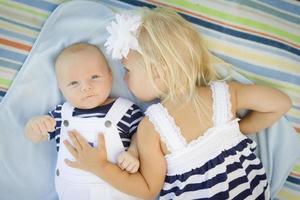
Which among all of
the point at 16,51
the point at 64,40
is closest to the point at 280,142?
the point at 64,40

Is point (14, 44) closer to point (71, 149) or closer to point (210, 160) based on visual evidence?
point (71, 149)

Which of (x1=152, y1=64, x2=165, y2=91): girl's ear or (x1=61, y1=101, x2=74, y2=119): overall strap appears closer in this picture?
(x1=152, y1=64, x2=165, y2=91): girl's ear

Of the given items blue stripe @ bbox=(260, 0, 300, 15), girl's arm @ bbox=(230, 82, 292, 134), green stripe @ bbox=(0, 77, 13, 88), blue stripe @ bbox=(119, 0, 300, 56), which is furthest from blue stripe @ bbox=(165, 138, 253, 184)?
green stripe @ bbox=(0, 77, 13, 88)

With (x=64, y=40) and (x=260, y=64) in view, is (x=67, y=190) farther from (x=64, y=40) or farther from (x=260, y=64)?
(x=260, y=64)

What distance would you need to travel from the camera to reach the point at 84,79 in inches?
54.6

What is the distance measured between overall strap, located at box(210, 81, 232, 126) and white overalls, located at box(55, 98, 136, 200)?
246mm

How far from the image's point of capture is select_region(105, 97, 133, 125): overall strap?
1.42 m

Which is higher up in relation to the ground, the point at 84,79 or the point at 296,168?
the point at 84,79

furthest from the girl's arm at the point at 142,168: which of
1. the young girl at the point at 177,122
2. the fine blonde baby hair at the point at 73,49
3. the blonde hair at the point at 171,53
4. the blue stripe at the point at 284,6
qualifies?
the blue stripe at the point at 284,6

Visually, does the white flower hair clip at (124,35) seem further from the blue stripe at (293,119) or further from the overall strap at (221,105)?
the blue stripe at (293,119)

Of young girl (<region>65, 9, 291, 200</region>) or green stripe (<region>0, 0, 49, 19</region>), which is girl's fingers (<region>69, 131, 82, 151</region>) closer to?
young girl (<region>65, 9, 291, 200</region>)

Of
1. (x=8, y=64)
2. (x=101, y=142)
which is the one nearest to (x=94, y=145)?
(x=101, y=142)

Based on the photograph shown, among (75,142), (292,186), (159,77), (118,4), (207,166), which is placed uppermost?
(118,4)

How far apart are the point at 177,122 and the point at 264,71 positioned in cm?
32
